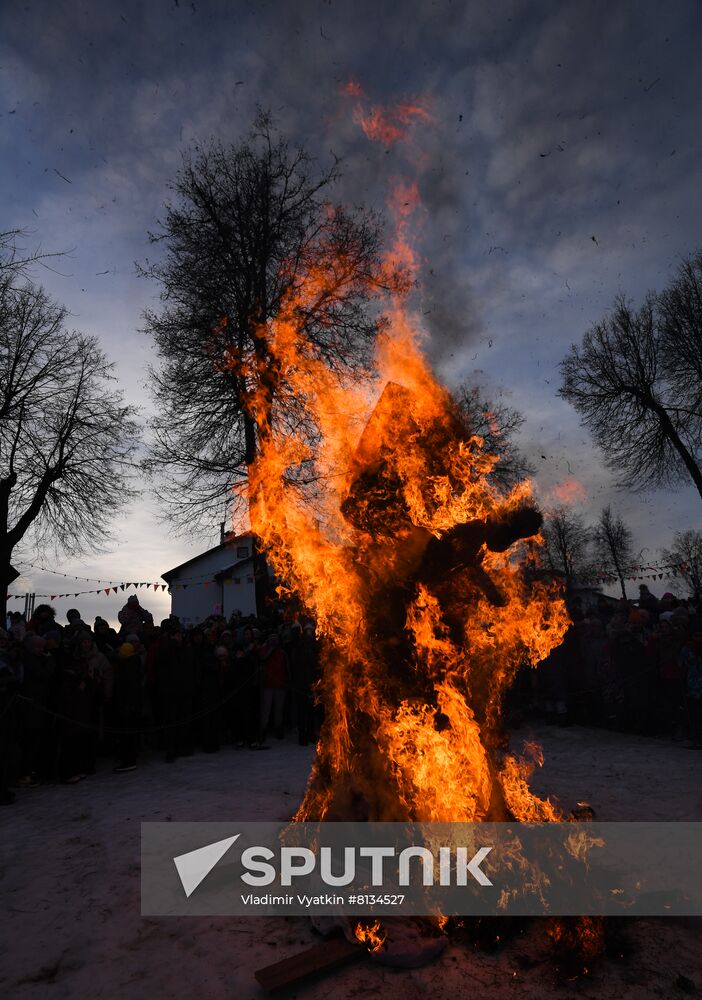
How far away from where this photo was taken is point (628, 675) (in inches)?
485

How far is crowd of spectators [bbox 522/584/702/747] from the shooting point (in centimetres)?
1144

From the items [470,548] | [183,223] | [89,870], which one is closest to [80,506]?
[183,223]

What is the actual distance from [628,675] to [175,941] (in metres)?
10.5

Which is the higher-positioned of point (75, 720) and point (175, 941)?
point (75, 720)

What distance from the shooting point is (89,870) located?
5.79m

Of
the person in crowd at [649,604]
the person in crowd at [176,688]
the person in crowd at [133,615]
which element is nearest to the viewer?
the person in crowd at [176,688]

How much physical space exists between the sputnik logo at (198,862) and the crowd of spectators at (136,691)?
140 inches

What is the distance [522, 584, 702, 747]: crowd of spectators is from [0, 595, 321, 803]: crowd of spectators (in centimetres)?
551

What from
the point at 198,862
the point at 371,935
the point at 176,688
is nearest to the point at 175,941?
the point at 198,862

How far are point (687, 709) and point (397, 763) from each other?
8.18 meters

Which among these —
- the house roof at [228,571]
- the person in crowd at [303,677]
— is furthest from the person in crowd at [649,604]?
the house roof at [228,571]

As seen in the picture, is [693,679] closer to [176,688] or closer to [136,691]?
[176,688]

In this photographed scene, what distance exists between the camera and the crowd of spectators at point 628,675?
11.4 metres

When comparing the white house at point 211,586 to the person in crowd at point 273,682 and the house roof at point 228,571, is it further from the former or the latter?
the person in crowd at point 273,682
